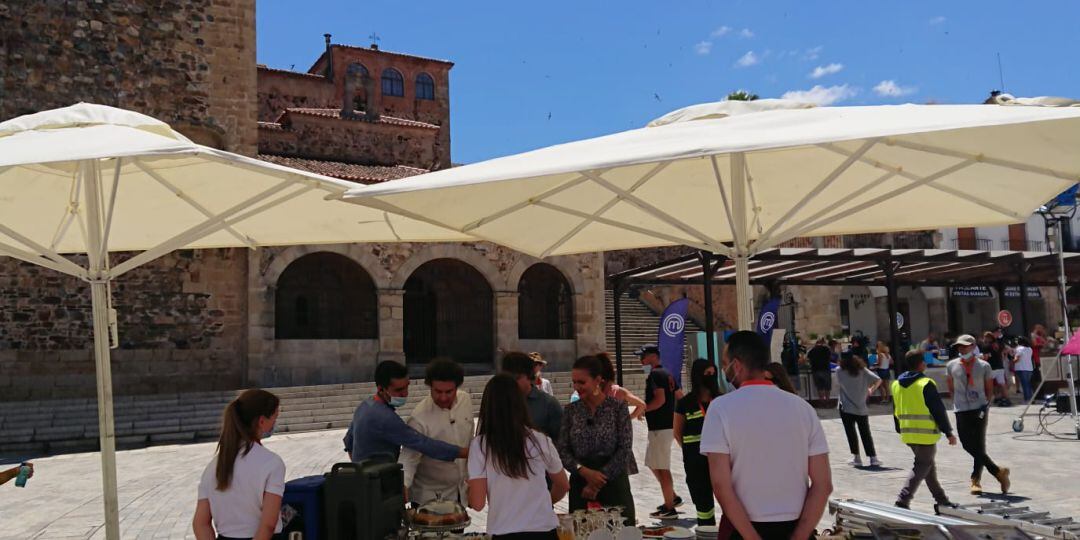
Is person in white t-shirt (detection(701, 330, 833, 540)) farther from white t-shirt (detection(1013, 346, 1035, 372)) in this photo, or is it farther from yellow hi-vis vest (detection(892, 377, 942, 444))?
white t-shirt (detection(1013, 346, 1035, 372))

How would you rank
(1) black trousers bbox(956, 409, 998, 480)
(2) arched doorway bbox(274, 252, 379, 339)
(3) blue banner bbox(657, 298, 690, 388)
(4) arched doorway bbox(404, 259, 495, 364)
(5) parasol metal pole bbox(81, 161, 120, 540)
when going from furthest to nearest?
(4) arched doorway bbox(404, 259, 495, 364) < (2) arched doorway bbox(274, 252, 379, 339) < (3) blue banner bbox(657, 298, 690, 388) < (1) black trousers bbox(956, 409, 998, 480) < (5) parasol metal pole bbox(81, 161, 120, 540)

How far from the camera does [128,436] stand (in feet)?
48.6

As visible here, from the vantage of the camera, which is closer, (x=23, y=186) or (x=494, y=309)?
(x=23, y=186)

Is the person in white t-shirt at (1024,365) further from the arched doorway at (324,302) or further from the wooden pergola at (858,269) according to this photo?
the arched doorway at (324,302)

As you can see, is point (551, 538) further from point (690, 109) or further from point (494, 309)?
point (494, 309)

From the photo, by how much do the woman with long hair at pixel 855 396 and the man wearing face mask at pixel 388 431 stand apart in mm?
6226

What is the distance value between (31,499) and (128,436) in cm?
604

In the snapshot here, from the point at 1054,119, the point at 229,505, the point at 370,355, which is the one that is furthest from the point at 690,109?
the point at 370,355

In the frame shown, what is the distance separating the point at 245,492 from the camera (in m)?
3.61

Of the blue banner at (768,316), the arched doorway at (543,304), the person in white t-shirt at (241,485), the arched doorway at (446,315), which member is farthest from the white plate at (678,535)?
the arched doorway at (446,315)

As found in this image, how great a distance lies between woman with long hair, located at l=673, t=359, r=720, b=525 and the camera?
5.79 m

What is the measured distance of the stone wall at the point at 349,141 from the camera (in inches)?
1175

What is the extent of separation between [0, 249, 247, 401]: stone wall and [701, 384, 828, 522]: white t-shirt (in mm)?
17344

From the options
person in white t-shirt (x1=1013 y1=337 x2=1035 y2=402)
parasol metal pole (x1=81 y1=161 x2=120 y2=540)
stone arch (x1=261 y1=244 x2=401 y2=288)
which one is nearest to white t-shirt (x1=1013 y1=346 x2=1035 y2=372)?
person in white t-shirt (x1=1013 y1=337 x2=1035 y2=402)
